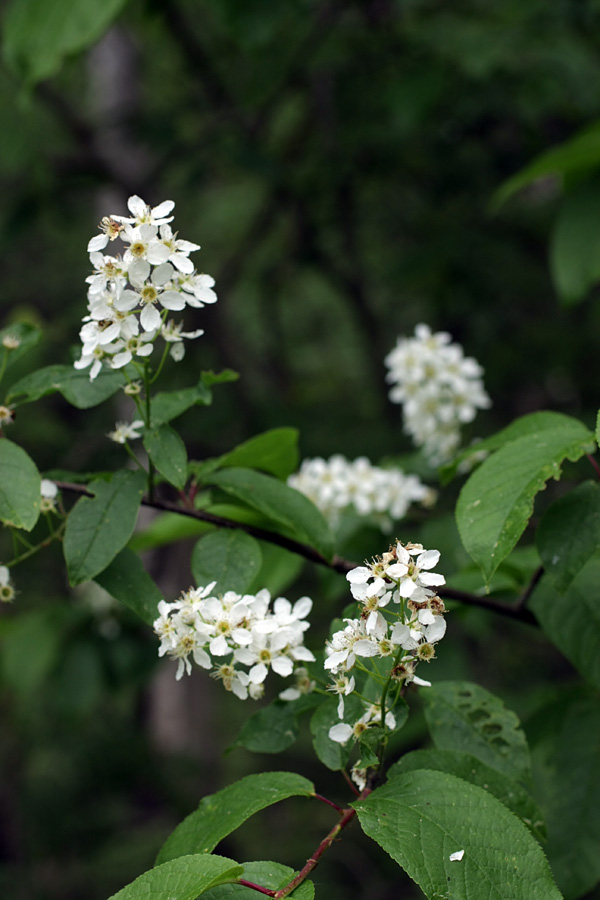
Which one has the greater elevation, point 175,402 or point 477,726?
point 175,402

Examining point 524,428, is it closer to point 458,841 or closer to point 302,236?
point 458,841

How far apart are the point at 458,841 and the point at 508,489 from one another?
52 centimetres

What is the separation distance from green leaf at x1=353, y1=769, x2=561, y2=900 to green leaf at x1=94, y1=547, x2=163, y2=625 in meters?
0.45

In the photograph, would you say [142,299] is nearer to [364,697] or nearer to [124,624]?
[364,697]

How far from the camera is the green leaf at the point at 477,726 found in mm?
1378

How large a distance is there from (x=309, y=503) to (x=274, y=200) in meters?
3.68

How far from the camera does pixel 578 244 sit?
2910mm

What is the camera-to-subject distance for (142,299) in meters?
1.28

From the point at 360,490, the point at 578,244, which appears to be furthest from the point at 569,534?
the point at 578,244

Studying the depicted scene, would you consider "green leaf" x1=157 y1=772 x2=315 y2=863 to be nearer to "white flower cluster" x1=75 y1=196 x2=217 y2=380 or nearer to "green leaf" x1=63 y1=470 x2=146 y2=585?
"green leaf" x1=63 y1=470 x2=146 y2=585

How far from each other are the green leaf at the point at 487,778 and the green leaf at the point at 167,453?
54 centimetres

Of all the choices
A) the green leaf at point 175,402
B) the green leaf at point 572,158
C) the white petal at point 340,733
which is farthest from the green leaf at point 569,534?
the green leaf at point 572,158

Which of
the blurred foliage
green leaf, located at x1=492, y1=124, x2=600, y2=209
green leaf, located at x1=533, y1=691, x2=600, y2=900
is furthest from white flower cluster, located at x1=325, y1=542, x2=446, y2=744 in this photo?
green leaf, located at x1=492, y1=124, x2=600, y2=209

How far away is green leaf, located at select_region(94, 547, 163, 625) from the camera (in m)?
1.33
